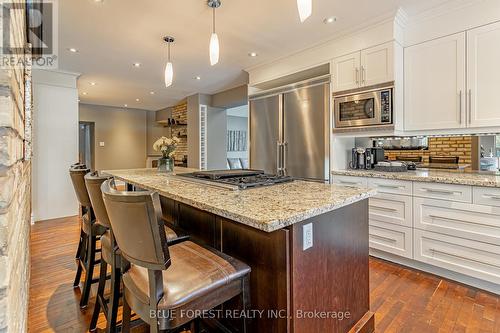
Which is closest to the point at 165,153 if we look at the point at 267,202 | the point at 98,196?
the point at 98,196

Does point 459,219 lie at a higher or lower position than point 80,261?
higher

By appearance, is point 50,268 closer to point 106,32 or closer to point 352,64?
point 106,32

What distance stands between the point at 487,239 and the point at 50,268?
3.95 meters

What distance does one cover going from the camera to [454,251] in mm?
2283

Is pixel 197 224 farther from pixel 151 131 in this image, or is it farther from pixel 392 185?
pixel 151 131

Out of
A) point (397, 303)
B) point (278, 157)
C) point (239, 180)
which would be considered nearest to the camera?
point (239, 180)

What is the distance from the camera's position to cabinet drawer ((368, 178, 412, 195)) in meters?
2.54

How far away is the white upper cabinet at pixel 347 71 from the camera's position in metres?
3.03

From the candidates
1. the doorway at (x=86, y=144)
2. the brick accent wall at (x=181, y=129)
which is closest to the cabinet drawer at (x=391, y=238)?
the brick accent wall at (x=181, y=129)

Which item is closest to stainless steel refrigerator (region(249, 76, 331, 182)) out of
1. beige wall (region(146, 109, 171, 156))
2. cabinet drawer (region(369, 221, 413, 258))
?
cabinet drawer (region(369, 221, 413, 258))

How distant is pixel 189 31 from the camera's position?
3.01 metres

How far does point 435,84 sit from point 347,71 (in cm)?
89

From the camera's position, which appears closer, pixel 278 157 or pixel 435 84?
pixel 435 84

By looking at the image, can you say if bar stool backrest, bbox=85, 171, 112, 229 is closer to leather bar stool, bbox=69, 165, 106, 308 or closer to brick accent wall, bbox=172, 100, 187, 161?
leather bar stool, bbox=69, 165, 106, 308
